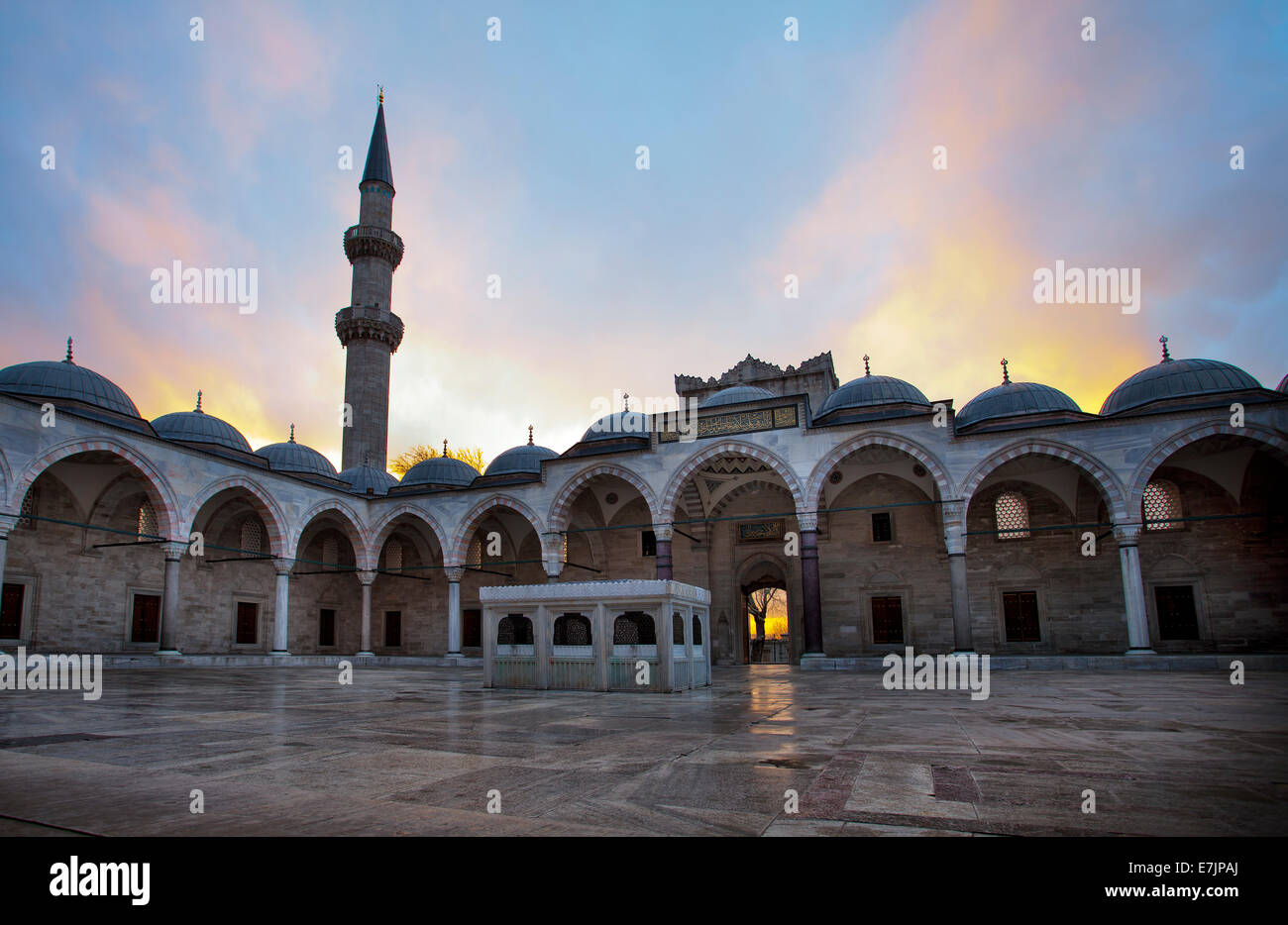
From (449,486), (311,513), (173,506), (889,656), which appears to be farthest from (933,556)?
(173,506)

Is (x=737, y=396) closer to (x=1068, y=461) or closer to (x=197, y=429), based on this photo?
(x=1068, y=461)

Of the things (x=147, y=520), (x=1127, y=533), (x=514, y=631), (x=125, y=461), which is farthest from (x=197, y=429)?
(x=1127, y=533)

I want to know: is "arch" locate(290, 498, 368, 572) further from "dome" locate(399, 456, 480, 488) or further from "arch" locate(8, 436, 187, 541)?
"arch" locate(8, 436, 187, 541)

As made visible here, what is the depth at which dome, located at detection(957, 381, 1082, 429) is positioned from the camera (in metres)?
18.0

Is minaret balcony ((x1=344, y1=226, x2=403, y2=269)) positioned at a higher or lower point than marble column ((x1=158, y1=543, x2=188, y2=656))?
higher

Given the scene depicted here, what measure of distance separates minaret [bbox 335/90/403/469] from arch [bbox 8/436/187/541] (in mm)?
9741

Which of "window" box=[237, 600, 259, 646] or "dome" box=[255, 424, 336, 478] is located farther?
"dome" box=[255, 424, 336, 478]

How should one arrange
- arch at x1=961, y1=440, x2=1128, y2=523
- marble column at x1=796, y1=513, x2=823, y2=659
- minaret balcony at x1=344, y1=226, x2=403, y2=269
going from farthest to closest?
minaret balcony at x1=344, y1=226, x2=403, y2=269
marble column at x1=796, y1=513, x2=823, y2=659
arch at x1=961, y1=440, x2=1128, y2=523

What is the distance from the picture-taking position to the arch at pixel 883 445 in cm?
1584

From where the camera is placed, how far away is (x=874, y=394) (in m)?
19.2

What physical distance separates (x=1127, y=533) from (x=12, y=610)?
77.0 feet

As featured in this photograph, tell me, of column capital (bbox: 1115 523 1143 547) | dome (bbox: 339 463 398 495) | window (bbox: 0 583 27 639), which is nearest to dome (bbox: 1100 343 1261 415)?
column capital (bbox: 1115 523 1143 547)

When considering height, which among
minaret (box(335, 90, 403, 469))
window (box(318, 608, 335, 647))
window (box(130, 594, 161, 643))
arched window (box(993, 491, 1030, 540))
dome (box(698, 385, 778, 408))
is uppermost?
minaret (box(335, 90, 403, 469))

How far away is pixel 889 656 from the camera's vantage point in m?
17.0
